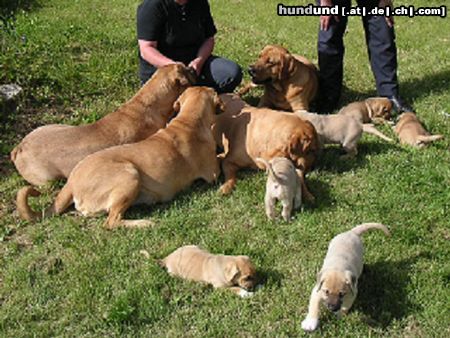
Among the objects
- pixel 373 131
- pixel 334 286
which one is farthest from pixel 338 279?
pixel 373 131

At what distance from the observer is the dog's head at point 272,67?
271 inches

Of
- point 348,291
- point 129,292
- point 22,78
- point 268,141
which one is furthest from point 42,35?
point 348,291

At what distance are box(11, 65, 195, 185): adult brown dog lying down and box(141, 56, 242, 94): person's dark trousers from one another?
812 millimetres

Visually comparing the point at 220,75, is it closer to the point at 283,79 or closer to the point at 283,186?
the point at 283,79

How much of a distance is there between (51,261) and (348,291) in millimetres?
2324

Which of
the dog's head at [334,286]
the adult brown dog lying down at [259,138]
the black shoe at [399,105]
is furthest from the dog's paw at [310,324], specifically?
the black shoe at [399,105]

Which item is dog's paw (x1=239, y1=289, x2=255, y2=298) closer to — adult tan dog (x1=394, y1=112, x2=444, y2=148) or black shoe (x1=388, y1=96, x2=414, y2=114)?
adult tan dog (x1=394, y1=112, x2=444, y2=148)

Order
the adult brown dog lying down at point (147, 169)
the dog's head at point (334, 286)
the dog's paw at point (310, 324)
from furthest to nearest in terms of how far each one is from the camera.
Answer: the adult brown dog lying down at point (147, 169)
the dog's paw at point (310, 324)
the dog's head at point (334, 286)

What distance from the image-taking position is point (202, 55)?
704 cm

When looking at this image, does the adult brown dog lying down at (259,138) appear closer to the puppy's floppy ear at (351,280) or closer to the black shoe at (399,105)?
the puppy's floppy ear at (351,280)

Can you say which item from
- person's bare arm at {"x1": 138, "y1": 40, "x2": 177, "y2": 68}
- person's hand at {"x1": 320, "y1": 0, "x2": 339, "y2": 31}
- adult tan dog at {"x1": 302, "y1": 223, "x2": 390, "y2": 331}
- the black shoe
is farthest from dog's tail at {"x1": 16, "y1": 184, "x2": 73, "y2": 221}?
the black shoe

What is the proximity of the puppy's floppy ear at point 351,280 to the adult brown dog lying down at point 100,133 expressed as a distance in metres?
2.95

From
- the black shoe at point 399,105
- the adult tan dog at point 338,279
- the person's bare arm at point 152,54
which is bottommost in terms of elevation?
the black shoe at point 399,105

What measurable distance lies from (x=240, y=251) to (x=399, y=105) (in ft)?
11.7
